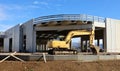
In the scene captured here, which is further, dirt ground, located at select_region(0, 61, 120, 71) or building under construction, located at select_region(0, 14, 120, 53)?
building under construction, located at select_region(0, 14, 120, 53)

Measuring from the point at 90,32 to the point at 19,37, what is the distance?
31314 mm

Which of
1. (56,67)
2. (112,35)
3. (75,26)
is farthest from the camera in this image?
(112,35)

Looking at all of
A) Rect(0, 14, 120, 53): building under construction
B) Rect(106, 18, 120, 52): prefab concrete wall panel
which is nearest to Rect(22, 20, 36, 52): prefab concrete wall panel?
Rect(0, 14, 120, 53): building under construction

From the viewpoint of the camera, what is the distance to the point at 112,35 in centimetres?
5678

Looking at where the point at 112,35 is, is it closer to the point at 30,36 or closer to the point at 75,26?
the point at 75,26

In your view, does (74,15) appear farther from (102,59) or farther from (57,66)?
(57,66)

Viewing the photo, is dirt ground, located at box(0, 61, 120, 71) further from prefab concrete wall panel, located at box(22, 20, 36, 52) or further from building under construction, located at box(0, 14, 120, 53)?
prefab concrete wall panel, located at box(22, 20, 36, 52)

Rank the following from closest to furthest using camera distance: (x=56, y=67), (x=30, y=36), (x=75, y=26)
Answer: (x=56, y=67)
(x=75, y=26)
(x=30, y=36)

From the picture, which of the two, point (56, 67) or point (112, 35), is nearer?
point (56, 67)

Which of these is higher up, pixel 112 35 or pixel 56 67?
pixel 112 35

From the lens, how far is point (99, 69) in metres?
25.0

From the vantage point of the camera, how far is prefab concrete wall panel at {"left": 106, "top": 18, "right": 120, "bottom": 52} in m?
56.2

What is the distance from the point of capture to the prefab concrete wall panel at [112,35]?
56.2 m

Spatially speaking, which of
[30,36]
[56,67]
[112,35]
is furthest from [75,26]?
[56,67]
